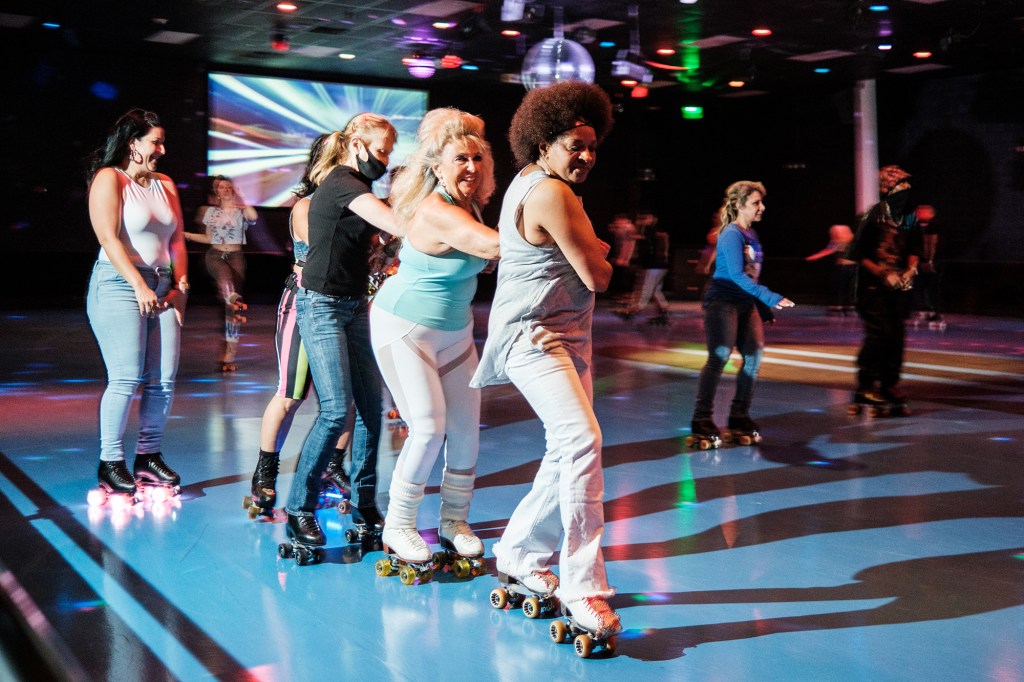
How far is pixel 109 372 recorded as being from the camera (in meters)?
4.01

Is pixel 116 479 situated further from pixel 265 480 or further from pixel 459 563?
pixel 459 563

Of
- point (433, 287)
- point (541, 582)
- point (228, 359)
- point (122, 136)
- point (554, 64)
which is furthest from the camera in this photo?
point (228, 359)

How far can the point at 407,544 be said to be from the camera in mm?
3031

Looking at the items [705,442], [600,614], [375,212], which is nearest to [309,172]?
[375,212]

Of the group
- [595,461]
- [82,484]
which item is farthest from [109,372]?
[595,461]

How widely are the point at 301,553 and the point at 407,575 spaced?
1.30 feet

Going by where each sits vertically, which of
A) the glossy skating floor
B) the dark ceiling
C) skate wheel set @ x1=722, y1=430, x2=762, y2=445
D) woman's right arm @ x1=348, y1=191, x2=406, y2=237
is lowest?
the glossy skating floor

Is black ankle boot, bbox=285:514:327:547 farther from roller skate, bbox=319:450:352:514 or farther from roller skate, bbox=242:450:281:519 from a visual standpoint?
roller skate, bbox=319:450:352:514

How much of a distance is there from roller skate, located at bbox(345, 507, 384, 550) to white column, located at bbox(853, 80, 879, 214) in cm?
1548

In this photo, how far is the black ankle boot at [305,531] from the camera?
3219mm

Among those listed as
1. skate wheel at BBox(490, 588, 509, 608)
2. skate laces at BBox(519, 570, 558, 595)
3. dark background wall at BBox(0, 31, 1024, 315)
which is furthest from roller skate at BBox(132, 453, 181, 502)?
dark background wall at BBox(0, 31, 1024, 315)

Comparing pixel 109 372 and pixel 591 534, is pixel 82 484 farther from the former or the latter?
pixel 591 534

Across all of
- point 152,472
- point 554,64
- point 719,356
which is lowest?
point 152,472

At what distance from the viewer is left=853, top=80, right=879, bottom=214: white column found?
56.6 feet
